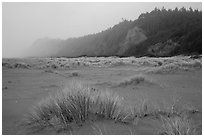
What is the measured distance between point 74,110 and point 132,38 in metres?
71.6

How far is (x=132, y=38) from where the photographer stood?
2869 inches

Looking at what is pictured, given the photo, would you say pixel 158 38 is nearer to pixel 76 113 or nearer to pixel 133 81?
pixel 133 81

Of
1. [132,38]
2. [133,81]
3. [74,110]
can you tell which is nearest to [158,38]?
[132,38]

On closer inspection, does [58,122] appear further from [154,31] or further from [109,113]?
[154,31]

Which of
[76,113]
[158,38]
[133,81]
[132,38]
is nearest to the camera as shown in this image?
[76,113]

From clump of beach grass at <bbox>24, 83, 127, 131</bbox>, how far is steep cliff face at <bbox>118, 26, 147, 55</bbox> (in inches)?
2588

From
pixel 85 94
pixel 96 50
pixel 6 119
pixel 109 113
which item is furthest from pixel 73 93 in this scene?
pixel 96 50

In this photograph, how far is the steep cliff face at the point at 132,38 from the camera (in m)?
70.4

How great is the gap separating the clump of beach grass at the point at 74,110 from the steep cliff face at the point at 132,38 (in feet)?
216

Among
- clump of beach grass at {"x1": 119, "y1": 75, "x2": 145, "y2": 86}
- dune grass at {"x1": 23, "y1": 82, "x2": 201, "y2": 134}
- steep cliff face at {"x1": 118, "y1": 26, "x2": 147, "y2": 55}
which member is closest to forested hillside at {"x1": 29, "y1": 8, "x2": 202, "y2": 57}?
steep cliff face at {"x1": 118, "y1": 26, "x2": 147, "y2": 55}

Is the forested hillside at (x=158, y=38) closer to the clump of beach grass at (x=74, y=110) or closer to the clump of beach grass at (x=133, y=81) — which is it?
the clump of beach grass at (x=133, y=81)

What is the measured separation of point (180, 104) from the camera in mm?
4359

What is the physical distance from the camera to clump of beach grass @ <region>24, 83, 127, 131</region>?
2.86 meters

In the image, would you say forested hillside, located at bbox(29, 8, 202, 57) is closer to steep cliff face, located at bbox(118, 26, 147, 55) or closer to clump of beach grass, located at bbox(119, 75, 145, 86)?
steep cliff face, located at bbox(118, 26, 147, 55)
